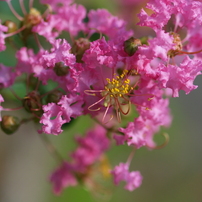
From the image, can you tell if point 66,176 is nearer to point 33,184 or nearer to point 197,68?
point 197,68

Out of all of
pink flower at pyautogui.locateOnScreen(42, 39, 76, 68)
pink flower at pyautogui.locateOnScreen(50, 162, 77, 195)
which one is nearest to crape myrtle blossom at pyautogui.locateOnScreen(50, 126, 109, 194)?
pink flower at pyautogui.locateOnScreen(50, 162, 77, 195)

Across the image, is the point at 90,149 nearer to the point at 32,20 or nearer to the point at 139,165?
the point at 32,20

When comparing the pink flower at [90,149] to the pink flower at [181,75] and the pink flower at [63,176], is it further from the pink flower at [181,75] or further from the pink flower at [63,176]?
the pink flower at [181,75]

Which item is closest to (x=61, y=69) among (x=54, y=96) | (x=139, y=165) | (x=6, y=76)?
(x=54, y=96)

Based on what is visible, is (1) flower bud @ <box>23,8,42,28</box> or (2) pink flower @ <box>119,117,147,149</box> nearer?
(2) pink flower @ <box>119,117,147,149</box>

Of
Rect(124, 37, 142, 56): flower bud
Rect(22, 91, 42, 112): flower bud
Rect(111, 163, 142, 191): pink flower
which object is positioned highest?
Rect(124, 37, 142, 56): flower bud

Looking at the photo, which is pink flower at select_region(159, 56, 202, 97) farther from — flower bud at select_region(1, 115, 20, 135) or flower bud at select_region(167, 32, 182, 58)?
flower bud at select_region(1, 115, 20, 135)

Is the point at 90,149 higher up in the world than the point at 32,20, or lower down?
lower down
